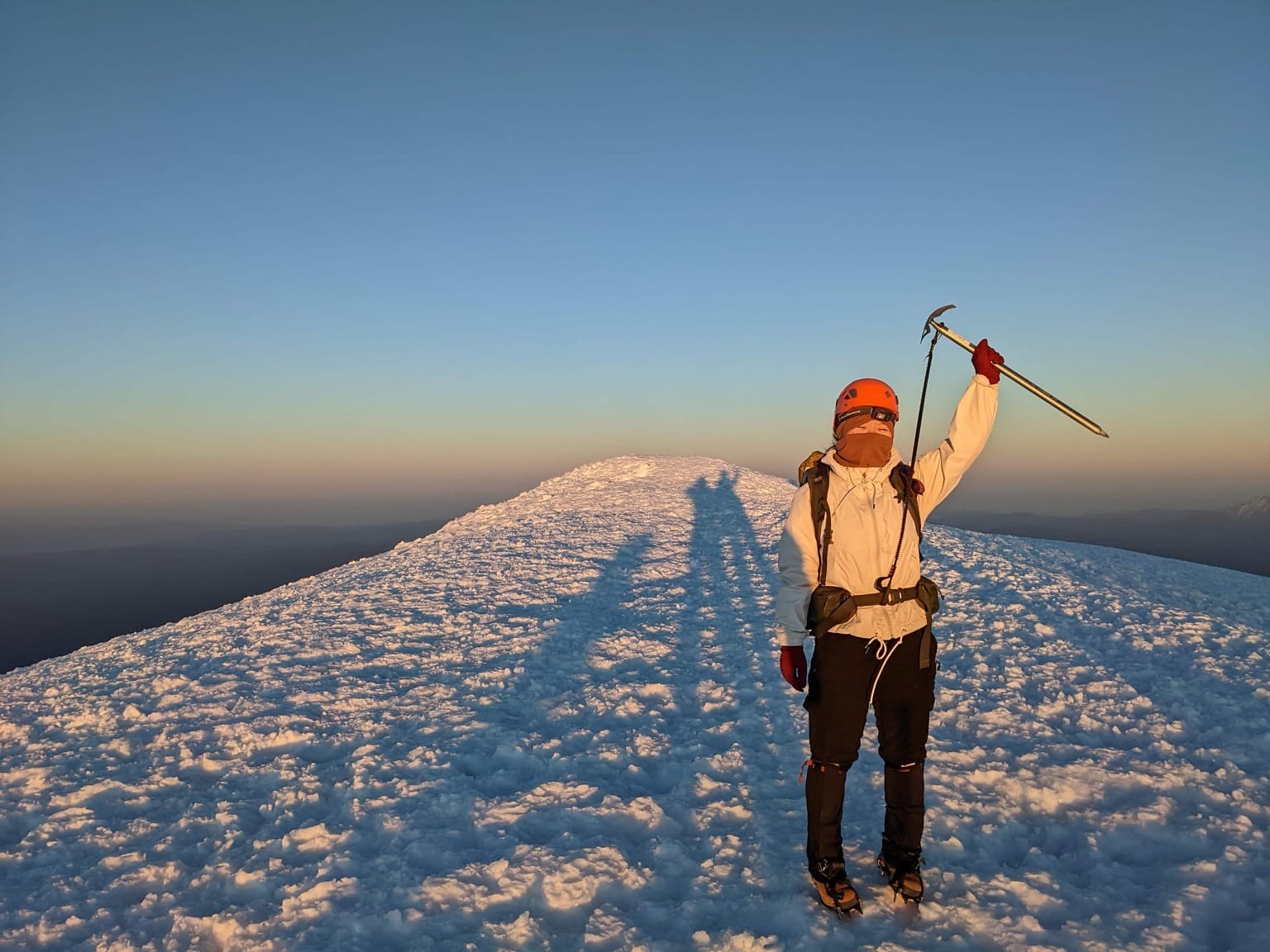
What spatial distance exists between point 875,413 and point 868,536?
81cm

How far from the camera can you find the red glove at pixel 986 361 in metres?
4.59

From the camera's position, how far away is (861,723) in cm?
451

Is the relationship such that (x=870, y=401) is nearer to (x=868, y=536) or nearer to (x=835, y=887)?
(x=868, y=536)

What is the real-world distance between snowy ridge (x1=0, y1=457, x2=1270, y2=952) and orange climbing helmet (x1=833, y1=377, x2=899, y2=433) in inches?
135

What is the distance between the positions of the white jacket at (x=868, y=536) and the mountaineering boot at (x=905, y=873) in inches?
64.3

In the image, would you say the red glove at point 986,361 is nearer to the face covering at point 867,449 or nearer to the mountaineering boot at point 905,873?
the face covering at point 867,449

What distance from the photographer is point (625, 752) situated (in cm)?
728

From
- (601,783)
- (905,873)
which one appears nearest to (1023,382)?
(905,873)

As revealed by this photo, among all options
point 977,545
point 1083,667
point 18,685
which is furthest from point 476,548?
point 1083,667

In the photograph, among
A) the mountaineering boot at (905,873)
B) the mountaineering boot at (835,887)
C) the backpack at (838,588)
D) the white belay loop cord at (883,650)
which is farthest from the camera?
the mountaineering boot at (905,873)

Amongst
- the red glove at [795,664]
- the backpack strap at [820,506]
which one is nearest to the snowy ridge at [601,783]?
the red glove at [795,664]

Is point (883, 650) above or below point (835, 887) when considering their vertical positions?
above

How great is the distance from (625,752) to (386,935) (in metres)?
3.08

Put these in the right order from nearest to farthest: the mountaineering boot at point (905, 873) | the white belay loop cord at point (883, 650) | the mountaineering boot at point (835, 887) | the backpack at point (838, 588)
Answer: the backpack at point (838, 588) < the white belay loop cord at point (883, 650) < the mountaineering boot at point (835, 887) < the mountaineering boot at point (905, 873)
